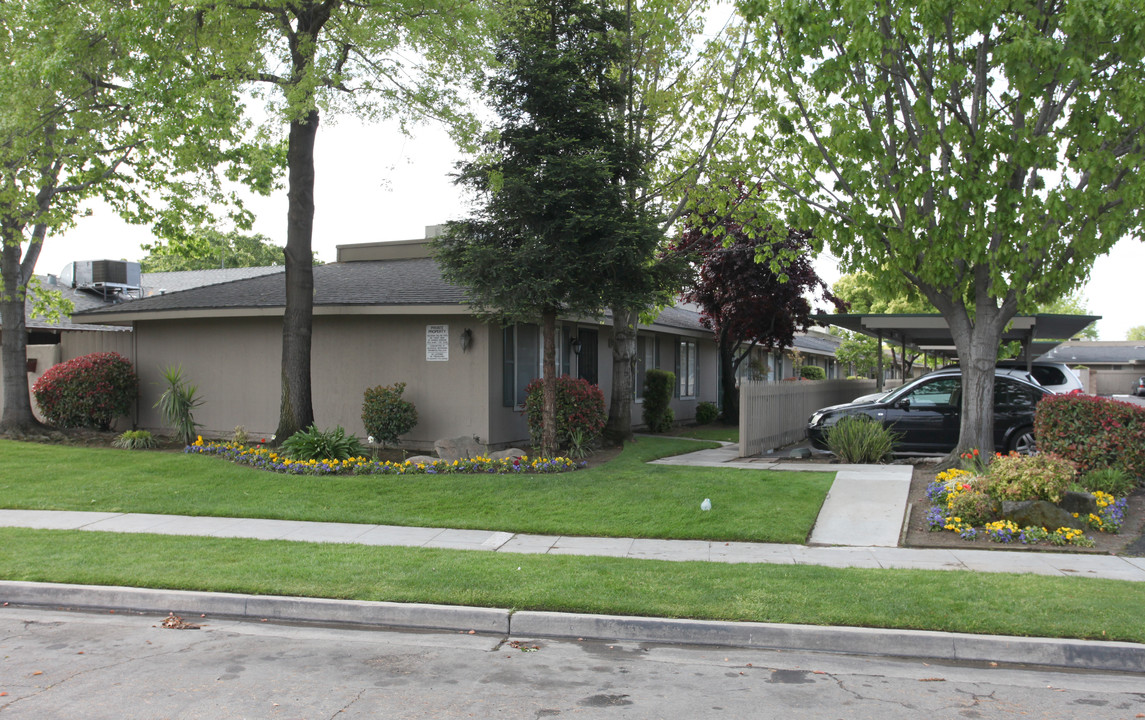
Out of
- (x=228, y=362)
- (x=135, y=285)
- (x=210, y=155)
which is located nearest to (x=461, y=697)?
(x=210, y=155)

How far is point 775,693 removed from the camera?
15.9 ft

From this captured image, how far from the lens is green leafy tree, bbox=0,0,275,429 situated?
481 inches

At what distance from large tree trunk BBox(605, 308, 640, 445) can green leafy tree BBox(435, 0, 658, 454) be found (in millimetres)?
3197

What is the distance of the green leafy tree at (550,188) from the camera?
11.8 metres

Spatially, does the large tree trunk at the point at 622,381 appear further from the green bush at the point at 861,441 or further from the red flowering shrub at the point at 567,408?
the green bush at the point at 861,441

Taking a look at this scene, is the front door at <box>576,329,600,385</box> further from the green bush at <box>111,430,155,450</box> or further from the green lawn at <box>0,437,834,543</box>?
the green bush at <box>111,430,155,450</box>

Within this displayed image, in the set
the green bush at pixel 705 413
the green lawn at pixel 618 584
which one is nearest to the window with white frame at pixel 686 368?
the green bush at pixel 705 413

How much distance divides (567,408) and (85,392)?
945 cm

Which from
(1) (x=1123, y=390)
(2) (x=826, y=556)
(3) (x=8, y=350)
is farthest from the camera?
(1) (x=1123, y=390)

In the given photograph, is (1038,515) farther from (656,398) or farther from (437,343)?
(656,398)

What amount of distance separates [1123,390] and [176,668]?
196ft

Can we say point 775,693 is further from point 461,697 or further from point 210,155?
point 210,155

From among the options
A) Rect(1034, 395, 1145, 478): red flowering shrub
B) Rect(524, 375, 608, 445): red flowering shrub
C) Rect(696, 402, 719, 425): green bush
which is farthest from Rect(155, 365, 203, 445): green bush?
Rect(1034, 395, 1145, 478): red flowering shrub

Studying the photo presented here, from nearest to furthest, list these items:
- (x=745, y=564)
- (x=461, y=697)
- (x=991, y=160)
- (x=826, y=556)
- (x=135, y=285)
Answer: (x=461, y=697)
(x=745, y=564)
(x=826, y=556)
(x=991, y=160)
(x=135, y=285)
